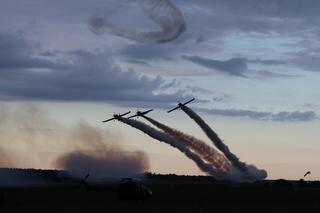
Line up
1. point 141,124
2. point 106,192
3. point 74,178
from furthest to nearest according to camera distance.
Result: point 74,178 → point 141,124 → point 106,192

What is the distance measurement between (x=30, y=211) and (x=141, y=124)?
7081 centimetres

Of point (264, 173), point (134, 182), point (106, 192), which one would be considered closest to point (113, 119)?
point (106, 192)

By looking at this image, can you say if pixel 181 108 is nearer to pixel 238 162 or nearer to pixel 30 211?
pixel 238 162

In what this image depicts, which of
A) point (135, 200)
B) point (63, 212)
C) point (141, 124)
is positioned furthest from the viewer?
point (141, 124)

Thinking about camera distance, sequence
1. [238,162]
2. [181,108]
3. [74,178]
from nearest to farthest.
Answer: [181,108]
[238,162]
[74,178]

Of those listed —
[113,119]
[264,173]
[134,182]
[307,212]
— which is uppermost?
[113,119]

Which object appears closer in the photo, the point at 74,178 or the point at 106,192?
the point at 106,192

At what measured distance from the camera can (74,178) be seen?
188875mm

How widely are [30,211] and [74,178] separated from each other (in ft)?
438

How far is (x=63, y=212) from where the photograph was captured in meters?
55.7

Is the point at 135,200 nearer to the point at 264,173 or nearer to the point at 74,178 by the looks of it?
the point at 264,173

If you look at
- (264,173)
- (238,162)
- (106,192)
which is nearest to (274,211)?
(106,192)

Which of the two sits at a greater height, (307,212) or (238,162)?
(238,162)

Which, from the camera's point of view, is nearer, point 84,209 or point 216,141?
point 84,209
